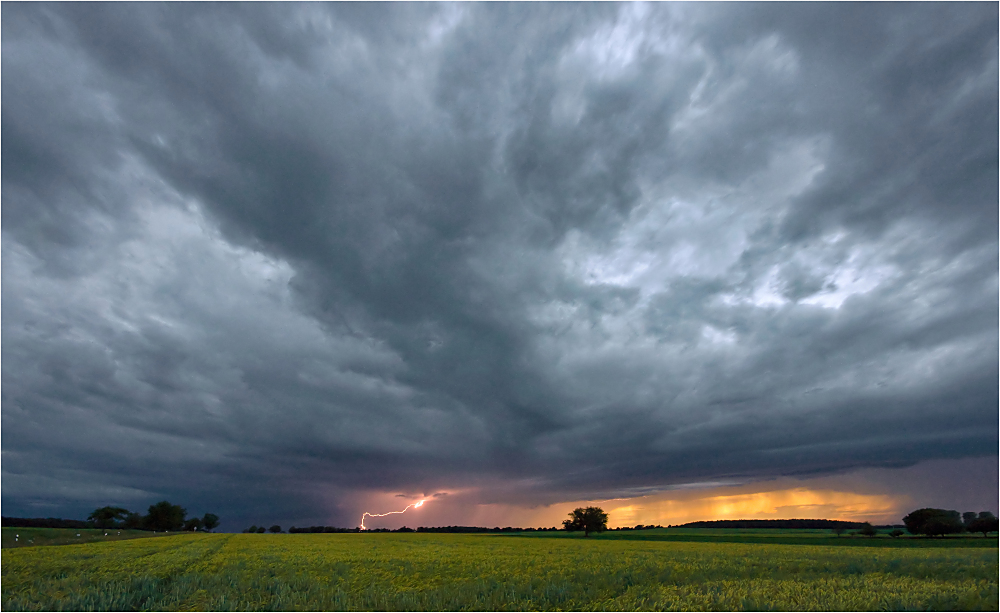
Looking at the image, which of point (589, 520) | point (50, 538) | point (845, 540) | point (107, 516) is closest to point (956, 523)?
point (845, 540)

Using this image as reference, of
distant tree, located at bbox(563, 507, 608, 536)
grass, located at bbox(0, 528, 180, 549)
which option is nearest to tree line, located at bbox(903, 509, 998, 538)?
distant tree, located at bbox(563, 507, 608, 536)

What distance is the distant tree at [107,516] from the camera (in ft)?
556

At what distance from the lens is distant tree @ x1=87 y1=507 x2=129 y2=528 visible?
556 feet

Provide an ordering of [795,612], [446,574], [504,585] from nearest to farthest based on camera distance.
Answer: [795,612], [504,585], [446,574]

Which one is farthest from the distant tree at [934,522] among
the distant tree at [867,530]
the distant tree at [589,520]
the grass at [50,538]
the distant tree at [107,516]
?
the distant tree at [107,516]

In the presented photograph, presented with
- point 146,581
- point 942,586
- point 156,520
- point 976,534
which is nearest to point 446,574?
point 146,581

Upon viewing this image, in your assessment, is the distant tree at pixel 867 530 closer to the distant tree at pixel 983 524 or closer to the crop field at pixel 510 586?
the distant tree at pixel 983 524

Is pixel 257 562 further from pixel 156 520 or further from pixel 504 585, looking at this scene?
pixel 156 520

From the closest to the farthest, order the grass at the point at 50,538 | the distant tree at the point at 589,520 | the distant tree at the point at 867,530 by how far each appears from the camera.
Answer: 1. the grass at the point at 50,538
2. the distant tree at the point at 867,530
3. the distant tree at the point at 589,520

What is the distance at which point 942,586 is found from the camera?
18.0 metres

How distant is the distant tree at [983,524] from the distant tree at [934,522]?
71.0 inches

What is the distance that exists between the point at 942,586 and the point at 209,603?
95.9 ft

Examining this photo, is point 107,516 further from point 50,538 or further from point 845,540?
point 845,540

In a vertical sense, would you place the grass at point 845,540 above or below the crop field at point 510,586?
below
